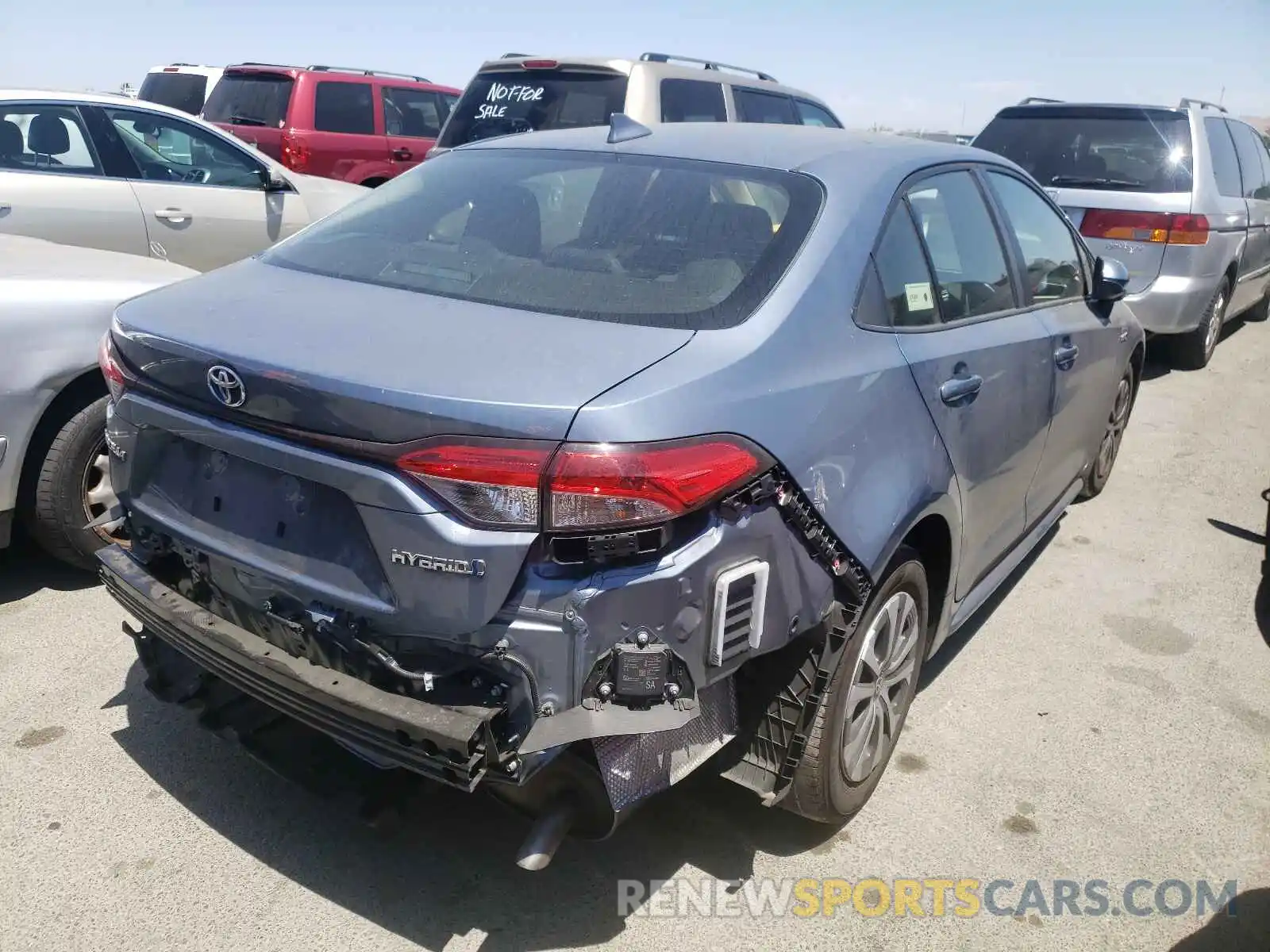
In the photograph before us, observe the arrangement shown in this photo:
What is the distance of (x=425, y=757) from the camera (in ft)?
6.68

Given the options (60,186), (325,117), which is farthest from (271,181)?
(325,117)

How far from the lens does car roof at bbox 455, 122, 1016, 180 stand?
9.45 feet

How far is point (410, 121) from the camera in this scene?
1121cm

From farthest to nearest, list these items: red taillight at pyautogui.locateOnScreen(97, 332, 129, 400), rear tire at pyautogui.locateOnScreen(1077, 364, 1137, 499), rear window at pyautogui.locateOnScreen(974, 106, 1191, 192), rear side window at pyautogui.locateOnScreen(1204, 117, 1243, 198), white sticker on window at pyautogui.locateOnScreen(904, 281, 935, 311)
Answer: rear side window at pyautogui.locateOnScreen(1204, 117, 1243, 198) → rear window at pyautogui.locateOnScreen(974, 106, 1191, 192) → rear tire at pyautogui.locateOnScreen(1077, 364, 1137, 499) → white sticker on window at pyautogui.locateOnScreen(904, 281, 935, 311) → red taillight at pyautogui.locateOnScreen(97, 332, 129, 400)

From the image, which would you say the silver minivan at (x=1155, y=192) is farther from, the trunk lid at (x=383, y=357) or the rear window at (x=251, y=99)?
the rear window at (x=251, y=99)

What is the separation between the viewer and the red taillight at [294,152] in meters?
9.97

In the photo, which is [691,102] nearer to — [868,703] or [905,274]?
[905,274]

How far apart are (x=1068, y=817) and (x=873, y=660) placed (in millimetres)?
805

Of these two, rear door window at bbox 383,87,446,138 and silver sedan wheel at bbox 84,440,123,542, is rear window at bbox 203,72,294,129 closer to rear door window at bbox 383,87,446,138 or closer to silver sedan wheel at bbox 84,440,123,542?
rear door window at bbox 383,87,446,138

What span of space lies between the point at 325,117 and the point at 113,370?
8.56 meters

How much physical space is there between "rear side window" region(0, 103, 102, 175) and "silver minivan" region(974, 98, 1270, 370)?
6.22 meters

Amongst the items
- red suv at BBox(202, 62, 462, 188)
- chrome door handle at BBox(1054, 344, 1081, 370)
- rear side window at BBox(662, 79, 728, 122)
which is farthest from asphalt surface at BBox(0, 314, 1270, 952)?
red suv at BBox(202, 62, 462, 188)

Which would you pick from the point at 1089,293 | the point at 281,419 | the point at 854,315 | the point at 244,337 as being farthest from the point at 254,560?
the point at 1089,293

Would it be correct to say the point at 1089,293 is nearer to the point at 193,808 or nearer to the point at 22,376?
the point at 193,808
